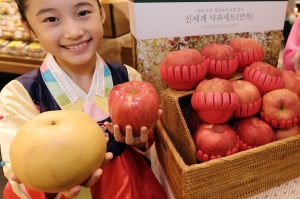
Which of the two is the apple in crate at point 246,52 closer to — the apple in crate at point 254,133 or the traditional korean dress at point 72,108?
the apple in crate at point 254,133

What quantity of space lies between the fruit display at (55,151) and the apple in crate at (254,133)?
14.1 inches

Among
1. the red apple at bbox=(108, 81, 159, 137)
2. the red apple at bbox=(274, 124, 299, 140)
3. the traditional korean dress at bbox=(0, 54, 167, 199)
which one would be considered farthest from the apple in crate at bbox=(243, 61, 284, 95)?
the traditional korean dress at bbox=(0, 54, 167, 199)

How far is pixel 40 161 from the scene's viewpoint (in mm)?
461

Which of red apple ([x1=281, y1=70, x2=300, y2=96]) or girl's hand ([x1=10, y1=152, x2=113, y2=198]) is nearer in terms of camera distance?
girl's hand ([x1=10, y1=152, x2=113, y2=198])

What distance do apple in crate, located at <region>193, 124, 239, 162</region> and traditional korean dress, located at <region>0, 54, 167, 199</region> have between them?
0.22 m

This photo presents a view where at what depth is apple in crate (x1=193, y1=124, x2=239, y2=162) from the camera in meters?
0.61

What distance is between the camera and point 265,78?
672mm

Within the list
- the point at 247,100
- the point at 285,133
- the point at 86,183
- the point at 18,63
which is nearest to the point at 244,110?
the point at 247,100

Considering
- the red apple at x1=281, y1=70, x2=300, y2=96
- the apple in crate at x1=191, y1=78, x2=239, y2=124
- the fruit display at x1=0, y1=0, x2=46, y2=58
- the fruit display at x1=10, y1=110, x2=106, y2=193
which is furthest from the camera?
the fruit display at x1=0, y1=0, x2=46, y2=58

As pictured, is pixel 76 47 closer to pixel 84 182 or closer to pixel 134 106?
pixel 134 106

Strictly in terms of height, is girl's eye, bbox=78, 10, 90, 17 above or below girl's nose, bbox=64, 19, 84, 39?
above

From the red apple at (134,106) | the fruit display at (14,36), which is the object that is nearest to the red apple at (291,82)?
the red apple at (134,106)

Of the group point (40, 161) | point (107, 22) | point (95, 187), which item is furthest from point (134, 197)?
point (107, 22)

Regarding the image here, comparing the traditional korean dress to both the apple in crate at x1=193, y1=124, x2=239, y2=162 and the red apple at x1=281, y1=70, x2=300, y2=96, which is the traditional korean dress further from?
the red apple at x1=281, y1=70, x2=300, y2=96
